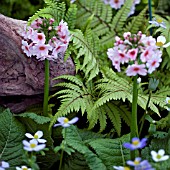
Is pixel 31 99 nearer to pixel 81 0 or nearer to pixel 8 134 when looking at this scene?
pixel 8 134

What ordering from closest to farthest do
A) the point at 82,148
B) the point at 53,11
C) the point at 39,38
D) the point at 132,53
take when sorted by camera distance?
1. the point at 132,53
2. the point at 82,148
3. the point at 39,38
4. the point at 53,11

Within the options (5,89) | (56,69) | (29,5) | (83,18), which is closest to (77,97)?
(56,69)

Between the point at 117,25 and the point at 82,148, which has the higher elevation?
the point at 117,25

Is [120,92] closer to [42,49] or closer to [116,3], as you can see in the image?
[42,49]

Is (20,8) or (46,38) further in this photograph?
(20,8)

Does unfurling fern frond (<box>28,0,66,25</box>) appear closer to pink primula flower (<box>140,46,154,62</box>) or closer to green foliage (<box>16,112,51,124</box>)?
green foliage (<box>16,112,51,124</box>)

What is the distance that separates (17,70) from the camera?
2689mm

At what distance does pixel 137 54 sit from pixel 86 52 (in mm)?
841

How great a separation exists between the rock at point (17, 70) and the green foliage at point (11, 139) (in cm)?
24

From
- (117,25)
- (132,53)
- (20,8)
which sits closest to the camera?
(132,53)

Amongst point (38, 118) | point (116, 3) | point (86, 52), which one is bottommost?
point (38, 118)

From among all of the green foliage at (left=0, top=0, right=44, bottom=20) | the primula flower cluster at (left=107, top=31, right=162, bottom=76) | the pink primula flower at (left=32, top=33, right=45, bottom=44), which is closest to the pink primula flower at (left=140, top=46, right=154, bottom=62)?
the primula flower cluster at (left=107, top=31, right=162, bottom=76)

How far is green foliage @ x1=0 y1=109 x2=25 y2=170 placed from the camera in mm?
2379

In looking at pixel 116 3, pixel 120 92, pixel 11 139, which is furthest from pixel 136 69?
pixel 116 3
